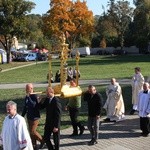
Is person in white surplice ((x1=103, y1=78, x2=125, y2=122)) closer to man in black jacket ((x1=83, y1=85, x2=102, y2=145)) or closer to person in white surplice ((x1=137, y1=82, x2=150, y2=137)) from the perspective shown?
person in white surplice ((x1=137, y1=82, x2=150, y2=137))

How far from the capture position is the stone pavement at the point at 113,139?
12.6 meters

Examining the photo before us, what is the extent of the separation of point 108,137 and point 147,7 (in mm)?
80169

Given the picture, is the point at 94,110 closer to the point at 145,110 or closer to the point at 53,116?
the point at 53,116

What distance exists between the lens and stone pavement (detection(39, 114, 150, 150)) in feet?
41.2

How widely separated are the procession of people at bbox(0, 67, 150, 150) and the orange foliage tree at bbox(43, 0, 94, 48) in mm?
62894

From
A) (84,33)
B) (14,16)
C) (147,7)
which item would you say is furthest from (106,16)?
(14,16)

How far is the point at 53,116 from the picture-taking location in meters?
11.3

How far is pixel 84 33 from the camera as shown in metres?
84.2

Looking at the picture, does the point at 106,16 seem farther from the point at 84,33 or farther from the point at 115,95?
the point at 115,95

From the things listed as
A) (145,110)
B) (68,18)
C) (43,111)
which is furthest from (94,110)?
(68,18)

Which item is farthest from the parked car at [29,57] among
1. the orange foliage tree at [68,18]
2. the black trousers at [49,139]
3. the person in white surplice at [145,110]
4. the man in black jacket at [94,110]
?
the black trousers at [49,139]

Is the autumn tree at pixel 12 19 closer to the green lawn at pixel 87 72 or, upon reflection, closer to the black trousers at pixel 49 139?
the green lawn at pixel 87 72

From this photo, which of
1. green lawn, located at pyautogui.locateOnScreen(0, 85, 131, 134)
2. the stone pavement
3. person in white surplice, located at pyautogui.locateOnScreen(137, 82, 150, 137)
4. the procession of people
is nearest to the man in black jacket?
the procession of people

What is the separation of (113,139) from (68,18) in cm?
6778
